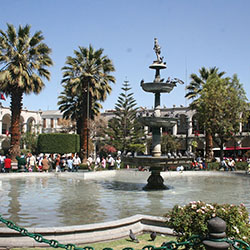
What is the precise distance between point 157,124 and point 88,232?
24.7ft

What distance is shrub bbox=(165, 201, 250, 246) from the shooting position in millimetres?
4801

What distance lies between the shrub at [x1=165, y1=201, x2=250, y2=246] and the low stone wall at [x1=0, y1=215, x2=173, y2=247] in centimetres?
157

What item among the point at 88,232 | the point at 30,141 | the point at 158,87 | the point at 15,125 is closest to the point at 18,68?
the point at 15,125

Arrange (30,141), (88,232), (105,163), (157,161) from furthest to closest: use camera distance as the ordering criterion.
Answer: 1. (30,141)
2. (105,163)
3. (157,161)
4. (88,232)

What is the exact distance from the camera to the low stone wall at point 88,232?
5.90 meters

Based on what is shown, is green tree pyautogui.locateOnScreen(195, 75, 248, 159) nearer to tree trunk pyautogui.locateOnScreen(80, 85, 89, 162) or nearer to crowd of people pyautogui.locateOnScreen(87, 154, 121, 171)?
crowd of people pyautogui.locateOnScreen(87, 154, 121, 171)

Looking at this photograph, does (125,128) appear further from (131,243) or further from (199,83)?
(131,243)

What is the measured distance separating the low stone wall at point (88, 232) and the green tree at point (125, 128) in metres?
34.2

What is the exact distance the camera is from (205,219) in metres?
4.98

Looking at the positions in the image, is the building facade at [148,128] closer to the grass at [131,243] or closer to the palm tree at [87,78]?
the palm tree at [87,78]

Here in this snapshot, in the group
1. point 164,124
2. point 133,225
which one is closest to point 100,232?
point 133,225

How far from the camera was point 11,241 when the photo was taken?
19.2 feet

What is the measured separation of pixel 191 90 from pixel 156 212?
2990 centimetres

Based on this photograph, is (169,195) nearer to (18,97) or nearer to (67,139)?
(18,97)
